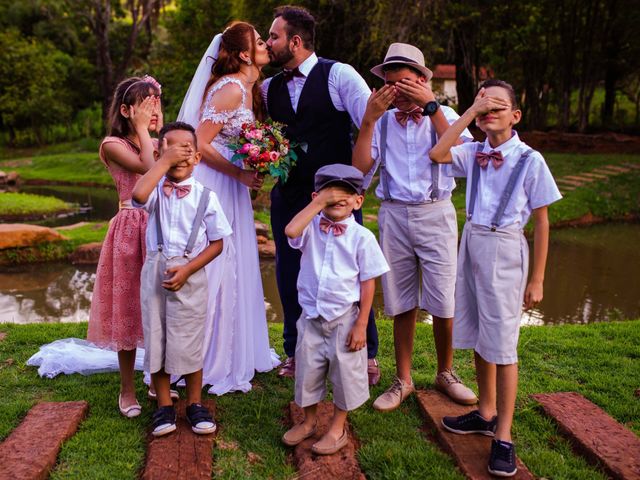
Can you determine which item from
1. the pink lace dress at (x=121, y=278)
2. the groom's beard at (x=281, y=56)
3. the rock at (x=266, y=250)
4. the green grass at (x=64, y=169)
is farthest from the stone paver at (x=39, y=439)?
the green grass at (x=64, y=169)

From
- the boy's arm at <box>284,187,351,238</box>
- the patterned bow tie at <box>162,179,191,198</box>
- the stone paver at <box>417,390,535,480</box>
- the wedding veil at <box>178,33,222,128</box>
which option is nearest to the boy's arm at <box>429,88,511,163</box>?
the boy's arm at <box>284,187,351,238</box>

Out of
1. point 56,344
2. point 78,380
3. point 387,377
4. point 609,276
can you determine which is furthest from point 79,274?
point 609,276

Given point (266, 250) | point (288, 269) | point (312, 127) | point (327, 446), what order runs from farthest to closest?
point (266, 250) < point (288, 269) < point (312, 127) < point (327, 446)

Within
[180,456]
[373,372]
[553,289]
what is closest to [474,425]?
[373,372]

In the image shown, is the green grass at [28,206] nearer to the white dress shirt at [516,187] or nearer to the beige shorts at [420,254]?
the beige shorts at [420,254]

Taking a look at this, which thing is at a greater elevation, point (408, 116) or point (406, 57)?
point (406, 57)

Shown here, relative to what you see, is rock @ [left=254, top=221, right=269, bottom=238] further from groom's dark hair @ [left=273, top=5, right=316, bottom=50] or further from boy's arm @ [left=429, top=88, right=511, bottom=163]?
boy's arm @ [left=429, top=88, right=511, bottom=163]

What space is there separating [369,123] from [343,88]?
542mm

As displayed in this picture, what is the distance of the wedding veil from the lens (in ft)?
13.5

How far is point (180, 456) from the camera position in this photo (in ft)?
10.7

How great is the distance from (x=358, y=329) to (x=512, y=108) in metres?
1.35

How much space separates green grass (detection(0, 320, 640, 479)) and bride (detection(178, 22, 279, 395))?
0.90 ft

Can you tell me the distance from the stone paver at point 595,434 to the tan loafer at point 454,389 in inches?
17.9

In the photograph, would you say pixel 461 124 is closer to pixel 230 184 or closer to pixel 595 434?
pixel 230 184
